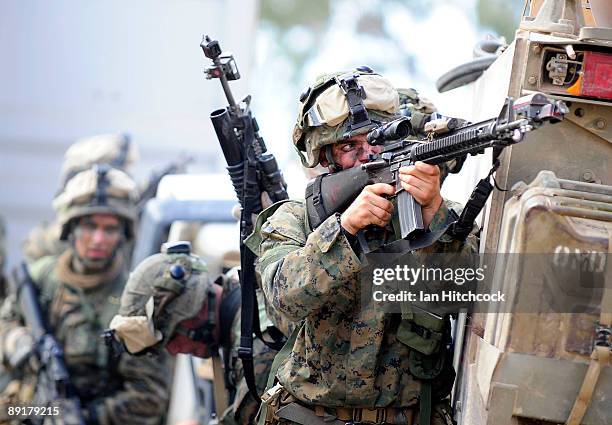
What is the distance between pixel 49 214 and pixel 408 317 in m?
14.4

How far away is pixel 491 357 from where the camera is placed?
12.5 ft

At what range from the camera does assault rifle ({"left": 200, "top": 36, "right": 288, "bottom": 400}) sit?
5.35 meters

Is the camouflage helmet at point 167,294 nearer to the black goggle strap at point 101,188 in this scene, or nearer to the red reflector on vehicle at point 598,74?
the red reflector on vehicle at point 598,74

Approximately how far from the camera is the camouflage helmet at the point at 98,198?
9.73m

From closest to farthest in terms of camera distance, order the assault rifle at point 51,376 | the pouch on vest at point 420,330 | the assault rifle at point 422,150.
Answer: the assault rifle at point 422,150
the pouch on vest at point 420,330
the assault rifle at point 51,376

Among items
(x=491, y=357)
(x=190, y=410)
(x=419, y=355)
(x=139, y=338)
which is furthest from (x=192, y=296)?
(x=190, y=410)

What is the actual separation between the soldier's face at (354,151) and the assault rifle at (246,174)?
96 cm

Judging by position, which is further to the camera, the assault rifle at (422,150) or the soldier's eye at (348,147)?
the soldier's eye at (348,147)

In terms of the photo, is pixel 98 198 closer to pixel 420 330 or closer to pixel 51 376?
pixel 51 376

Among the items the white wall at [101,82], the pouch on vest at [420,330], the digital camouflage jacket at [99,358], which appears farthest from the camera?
the white wall at [101,82]

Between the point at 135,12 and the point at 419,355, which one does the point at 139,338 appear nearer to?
the point at 419,355

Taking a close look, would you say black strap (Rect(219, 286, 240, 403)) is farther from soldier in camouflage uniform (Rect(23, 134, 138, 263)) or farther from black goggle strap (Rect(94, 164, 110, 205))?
soldier in camouflage uniform (Rect(23, 134, 138, 263))

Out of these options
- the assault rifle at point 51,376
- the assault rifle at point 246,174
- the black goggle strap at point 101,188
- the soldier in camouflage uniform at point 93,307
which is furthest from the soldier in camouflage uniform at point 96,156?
the assault rifle at point 246,174

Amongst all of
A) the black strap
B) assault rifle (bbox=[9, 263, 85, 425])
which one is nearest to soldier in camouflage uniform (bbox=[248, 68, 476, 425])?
the black strap
